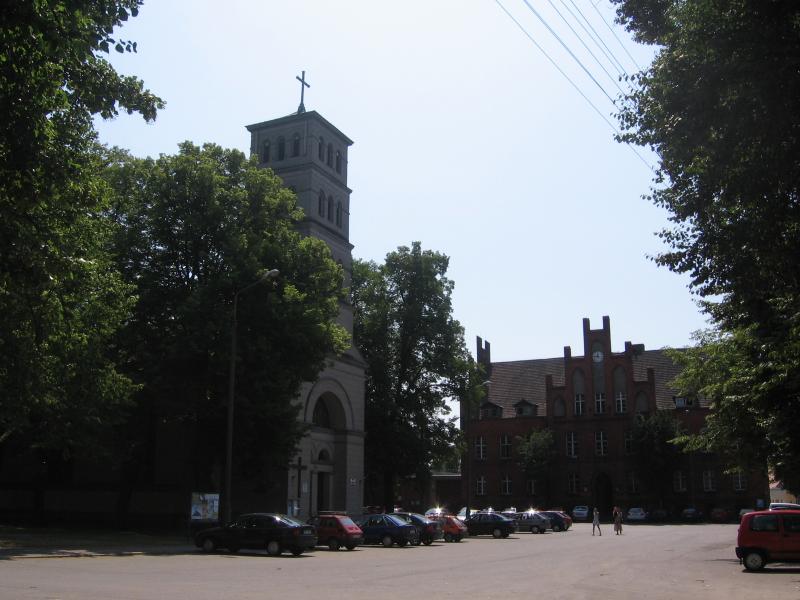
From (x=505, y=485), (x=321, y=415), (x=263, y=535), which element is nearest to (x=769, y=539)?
(x=263, y=535)

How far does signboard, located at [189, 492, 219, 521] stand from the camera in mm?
28062

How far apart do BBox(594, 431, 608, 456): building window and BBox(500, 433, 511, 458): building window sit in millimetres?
8991

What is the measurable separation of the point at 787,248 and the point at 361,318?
4327 centimetres

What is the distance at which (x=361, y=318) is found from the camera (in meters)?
54.9

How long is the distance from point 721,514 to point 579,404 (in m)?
16.2

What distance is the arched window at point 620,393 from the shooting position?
237ft

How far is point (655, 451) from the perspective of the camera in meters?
65.2

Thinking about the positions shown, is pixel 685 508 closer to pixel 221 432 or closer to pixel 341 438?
pixel 341 438

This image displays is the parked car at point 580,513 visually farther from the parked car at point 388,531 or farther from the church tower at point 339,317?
the parked car at point 388,531

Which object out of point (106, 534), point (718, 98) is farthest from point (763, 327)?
point (106, 534)

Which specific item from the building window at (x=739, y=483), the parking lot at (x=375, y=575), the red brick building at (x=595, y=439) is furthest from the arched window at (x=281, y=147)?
the building window at (x=739, y=483)

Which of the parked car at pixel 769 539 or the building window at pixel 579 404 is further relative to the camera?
the building window at pixel 579 404

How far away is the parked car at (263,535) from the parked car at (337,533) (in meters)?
3.90

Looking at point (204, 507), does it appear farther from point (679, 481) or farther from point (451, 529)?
point (679, 481)
